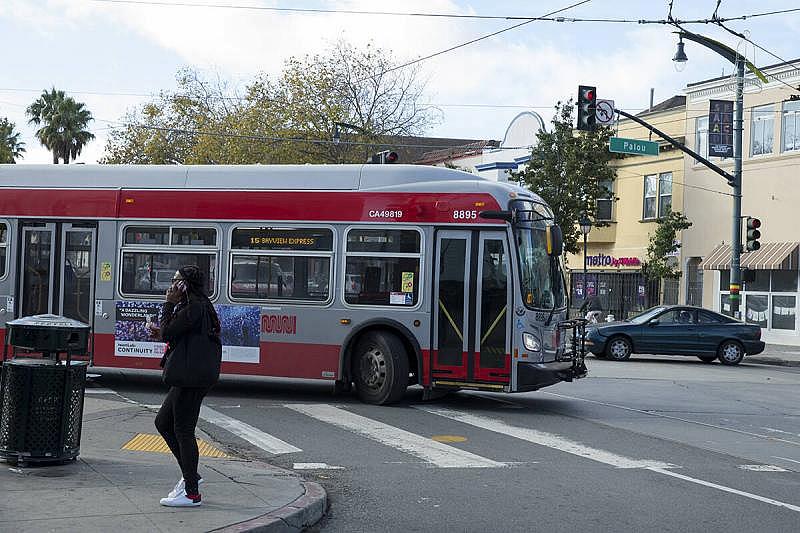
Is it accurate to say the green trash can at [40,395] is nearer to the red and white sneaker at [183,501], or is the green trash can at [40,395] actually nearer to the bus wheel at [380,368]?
the red and white sneaker at [183,501]

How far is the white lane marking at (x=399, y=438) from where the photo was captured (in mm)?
10328

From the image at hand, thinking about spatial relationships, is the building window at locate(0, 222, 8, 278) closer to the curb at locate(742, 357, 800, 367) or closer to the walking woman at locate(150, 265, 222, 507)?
the walking woman at locate(150, 265, 222, 507)

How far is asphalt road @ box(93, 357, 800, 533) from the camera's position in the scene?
8172mm

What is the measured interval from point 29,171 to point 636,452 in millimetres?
9893

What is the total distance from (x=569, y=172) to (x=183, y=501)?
33.1m

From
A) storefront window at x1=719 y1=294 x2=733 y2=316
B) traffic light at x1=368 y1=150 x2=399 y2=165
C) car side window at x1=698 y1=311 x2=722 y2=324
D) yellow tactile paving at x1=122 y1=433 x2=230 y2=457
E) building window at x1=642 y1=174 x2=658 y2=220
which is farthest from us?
building window at x1=642 y1=174 x2=658 y2=220

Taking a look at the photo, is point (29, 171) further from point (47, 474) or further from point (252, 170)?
point (47, 474)

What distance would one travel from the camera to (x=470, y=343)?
45.6 ft

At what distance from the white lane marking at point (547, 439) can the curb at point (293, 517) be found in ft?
11.6

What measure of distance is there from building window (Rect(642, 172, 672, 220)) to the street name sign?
977 centimetres

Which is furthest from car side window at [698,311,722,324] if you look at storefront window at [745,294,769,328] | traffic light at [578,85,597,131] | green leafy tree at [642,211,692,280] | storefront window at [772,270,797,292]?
green leafy tree at [642,211,692,280]

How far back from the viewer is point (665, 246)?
37.3m

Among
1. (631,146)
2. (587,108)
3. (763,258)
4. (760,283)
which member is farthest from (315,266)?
(760,283)

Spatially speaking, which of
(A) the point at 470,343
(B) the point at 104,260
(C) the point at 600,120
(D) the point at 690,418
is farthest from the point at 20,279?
(C) the point at 600,120
